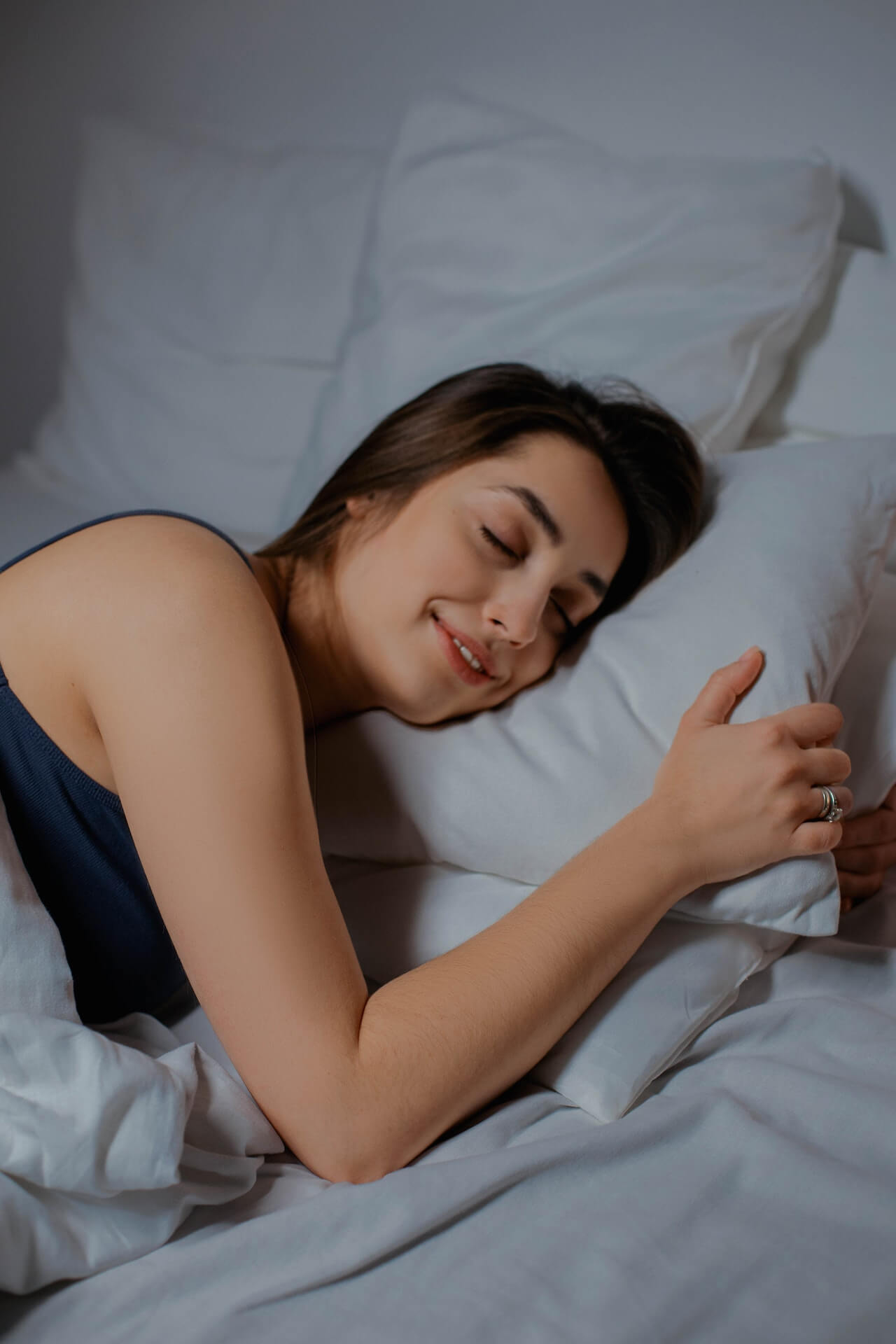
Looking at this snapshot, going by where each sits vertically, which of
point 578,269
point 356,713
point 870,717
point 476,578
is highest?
point 578,269

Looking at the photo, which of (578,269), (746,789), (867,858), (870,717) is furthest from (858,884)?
(578,269)

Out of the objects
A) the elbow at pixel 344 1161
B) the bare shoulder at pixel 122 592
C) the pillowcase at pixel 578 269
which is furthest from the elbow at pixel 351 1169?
the pillowcase at pixel 578 269

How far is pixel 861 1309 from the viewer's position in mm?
637

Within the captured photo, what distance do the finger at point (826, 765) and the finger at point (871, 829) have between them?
0.14 meters

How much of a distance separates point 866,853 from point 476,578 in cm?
51

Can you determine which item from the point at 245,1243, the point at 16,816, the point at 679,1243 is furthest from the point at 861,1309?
the point at 16,816

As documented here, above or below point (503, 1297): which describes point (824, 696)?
above

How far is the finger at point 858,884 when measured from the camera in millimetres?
1104

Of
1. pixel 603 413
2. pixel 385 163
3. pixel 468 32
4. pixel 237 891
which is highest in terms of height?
pixel 468 32

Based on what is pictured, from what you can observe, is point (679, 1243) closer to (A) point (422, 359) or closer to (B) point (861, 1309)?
(B) point (861, 1309)

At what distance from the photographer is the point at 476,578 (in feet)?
3.31

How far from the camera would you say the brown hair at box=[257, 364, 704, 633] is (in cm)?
112

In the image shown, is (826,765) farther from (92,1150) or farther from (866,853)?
(92,1150)

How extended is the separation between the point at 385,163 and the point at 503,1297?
1.81 meters
